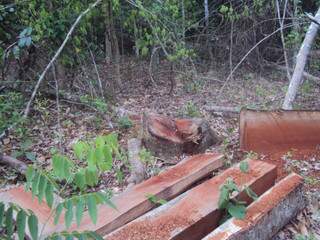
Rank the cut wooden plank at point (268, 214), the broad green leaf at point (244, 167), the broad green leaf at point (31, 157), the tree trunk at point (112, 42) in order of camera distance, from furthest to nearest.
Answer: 1. the tree trunk at point (112, 42)
2. the broad green leaf at point (31, 157)
3. the broad green leaf at point (244, 167)
4. the cut wooden plank at point (268, 214)

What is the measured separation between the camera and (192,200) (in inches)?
103

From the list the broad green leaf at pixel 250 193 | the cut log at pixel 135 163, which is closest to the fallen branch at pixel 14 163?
the cut log at pixel 135 163

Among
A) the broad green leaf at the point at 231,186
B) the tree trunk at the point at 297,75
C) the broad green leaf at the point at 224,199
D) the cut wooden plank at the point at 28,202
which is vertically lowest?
the cut wooden plank at the point at 28,202

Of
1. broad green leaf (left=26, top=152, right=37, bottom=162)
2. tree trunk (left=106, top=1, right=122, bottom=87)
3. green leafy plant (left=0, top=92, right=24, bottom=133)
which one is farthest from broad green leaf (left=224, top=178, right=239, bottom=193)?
tree trunk (left=106, top=1, right=122, bottom=87)

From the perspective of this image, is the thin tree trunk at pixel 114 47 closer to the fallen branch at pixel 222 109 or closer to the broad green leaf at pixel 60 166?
the fallen branch at pixel 222 109

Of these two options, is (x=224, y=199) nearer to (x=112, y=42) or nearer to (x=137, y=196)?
(x=137, y=196)

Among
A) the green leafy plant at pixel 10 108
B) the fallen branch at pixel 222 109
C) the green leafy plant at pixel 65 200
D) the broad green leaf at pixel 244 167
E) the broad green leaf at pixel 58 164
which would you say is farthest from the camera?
the fallen branch at pixel 222 109

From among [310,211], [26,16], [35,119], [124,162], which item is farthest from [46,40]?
[310,211]

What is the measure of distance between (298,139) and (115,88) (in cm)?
316

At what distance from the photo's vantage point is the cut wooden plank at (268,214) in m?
2.38

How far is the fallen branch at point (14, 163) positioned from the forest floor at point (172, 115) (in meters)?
0.05

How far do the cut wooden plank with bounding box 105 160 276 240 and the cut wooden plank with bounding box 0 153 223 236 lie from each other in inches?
3.8

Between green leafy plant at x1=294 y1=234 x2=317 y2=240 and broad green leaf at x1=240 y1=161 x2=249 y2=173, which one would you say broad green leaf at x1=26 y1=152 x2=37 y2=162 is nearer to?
broad green leaf at x1=240 y1=161 x2=249 y2=173

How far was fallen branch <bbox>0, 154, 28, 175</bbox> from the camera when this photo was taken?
360 cm
